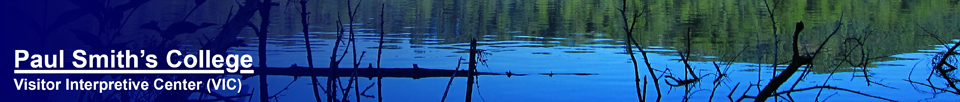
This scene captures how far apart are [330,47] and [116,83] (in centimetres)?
863

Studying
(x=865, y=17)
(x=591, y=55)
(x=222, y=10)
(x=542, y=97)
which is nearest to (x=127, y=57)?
(x=542, y=97)

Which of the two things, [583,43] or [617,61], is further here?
[583,43]

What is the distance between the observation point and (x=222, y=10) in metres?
31.2

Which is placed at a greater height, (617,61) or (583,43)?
(583,43)

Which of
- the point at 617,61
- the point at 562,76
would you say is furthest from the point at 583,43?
the point at 562,76

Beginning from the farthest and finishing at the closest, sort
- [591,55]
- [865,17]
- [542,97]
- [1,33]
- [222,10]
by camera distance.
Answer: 1. [222,10]
2. [865,17]
3. [591,55]
4. [542,97]
5. [1,33]

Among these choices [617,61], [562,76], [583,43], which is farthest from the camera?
[583,43]

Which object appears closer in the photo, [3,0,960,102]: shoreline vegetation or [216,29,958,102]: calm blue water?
[3,0,960,102]: shoreline vegetation

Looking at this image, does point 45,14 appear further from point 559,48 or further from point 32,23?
point 559,48

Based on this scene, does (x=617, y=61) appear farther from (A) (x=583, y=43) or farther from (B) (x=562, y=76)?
(A) (x=583, y=43)

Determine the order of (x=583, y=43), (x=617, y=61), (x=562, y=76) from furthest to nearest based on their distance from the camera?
(x=583, y=43), (x=617, y=61), (x=562, y=76)

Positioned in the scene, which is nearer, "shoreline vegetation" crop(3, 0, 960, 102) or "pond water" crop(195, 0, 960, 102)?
"shoreline vegetation" crop(3, 0, 960, 102)

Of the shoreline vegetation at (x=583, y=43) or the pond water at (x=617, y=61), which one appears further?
the pond water at (x=617, y=61)

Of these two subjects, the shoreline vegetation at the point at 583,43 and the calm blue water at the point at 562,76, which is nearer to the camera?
the shoreline vegetation at the point at 583,43
